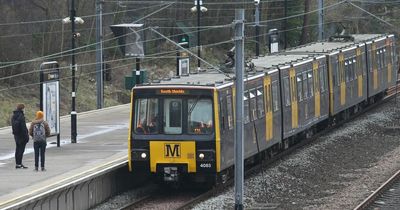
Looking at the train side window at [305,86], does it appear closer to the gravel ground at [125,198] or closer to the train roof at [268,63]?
the train roof at [268,63]

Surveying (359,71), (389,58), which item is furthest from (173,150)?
(389,58)

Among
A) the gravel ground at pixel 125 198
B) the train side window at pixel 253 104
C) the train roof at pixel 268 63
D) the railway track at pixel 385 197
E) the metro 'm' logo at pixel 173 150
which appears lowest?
the gravel ground at pixel 125 198

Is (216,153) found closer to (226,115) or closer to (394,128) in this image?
(226,115)

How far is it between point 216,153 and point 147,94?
6.74ft

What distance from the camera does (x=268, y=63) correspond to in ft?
95.4

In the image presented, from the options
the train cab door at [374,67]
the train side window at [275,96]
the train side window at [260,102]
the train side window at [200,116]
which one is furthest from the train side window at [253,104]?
the train cab door at [374,67]

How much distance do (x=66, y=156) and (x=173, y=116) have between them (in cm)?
427

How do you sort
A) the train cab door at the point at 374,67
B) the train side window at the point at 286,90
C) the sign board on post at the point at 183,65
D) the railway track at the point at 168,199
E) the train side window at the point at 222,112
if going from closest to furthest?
the railway track at the point at 168,199, the train side window at the point at 222,112, the train side window at the point at 286,90, the sign board on post at the point at 183,65, the train cab door at the point at 374,67

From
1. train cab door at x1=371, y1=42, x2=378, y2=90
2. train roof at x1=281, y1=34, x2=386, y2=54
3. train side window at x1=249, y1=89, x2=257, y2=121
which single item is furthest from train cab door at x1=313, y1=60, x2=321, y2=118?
train cab door at x1=371, y1=42, x2=378, y2=90

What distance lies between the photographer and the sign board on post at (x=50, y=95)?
25297mm

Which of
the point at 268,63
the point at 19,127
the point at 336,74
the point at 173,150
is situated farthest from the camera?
the point at 336,74

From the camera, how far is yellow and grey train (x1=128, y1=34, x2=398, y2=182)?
21.1 m

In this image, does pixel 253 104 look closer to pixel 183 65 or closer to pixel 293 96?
pixel 293 96

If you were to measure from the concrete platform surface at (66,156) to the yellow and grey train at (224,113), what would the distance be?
1544 mm
